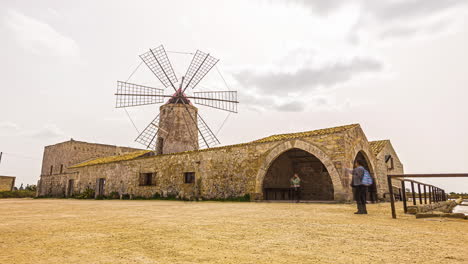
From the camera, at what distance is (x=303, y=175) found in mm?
15562

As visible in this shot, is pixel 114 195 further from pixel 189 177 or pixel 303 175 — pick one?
pixel 303 175

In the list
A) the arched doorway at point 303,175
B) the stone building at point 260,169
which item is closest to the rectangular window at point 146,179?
the stone building at point 260,169

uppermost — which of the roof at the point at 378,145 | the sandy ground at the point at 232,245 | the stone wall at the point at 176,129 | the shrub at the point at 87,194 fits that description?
the stone wall at the point at 176,129

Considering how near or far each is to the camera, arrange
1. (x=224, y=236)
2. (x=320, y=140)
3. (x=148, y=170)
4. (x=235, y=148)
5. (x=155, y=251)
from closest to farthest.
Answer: (x=155, y=251)
(x=224, y=236)
(x=320, y=140)
(x=235, y=148)
(x=148, y=170)

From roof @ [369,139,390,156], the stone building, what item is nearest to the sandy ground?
the stone building

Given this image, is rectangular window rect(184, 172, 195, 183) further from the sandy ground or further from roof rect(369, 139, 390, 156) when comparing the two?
the sandy ground

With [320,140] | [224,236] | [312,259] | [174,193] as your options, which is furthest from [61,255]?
[174,193]

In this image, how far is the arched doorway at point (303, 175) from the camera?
47.5 ft

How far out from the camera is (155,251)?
98.7 inches

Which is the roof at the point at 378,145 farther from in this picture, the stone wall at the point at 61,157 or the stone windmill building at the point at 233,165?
the stone wall at the point at 61,157

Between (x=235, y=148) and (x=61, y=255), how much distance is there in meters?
10.7

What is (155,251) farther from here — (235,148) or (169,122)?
(169,122)

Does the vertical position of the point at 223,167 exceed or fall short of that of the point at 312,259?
it exceeds it

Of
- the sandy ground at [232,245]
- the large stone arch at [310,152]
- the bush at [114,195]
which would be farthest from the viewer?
the bush at [114,195]
